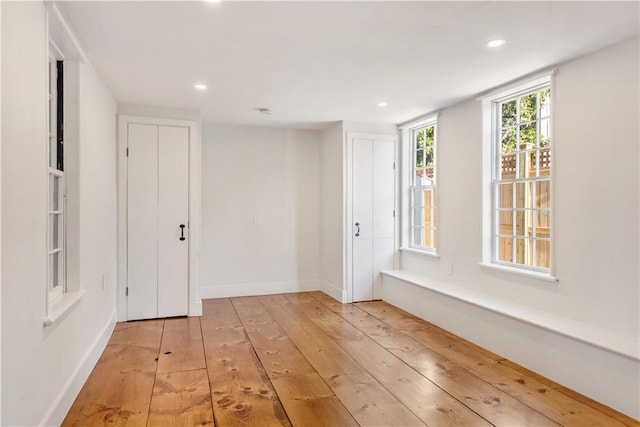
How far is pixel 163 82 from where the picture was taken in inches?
140

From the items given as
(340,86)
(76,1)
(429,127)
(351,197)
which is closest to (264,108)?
(340,86)

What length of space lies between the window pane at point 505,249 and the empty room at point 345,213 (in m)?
0.03

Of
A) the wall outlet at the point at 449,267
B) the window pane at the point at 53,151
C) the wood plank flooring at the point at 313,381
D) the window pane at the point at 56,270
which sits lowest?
the wood plank flooring at the point at 313,381

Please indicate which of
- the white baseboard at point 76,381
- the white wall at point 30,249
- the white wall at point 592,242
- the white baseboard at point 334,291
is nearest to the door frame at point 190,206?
the white baseboard at point 76,381

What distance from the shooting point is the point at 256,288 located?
558cm

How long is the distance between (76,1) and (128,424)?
7.69 ft

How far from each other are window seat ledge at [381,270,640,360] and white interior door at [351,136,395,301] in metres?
0.99

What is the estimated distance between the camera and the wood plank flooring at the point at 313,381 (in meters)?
2.35

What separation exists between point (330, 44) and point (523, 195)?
221cm

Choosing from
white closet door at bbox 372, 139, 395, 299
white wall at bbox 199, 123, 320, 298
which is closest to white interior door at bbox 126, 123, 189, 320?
white wall at bbox 199, 123, 320, 298

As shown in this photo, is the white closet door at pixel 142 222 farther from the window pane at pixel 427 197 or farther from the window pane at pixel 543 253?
the window pane at pixel 543 253

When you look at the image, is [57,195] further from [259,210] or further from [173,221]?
[259,210]

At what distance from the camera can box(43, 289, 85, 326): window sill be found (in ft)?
6.85

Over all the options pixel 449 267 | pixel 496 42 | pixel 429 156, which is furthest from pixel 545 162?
pixel 429 156
